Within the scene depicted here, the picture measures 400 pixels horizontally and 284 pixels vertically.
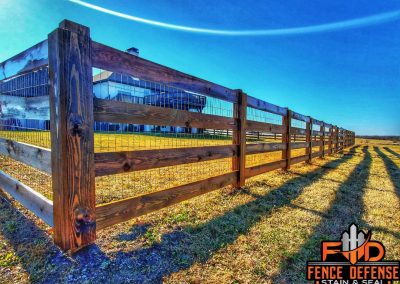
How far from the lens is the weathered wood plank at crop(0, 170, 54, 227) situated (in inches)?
70.8

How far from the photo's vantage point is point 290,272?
157 centimetres

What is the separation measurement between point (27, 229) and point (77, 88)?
1541mm

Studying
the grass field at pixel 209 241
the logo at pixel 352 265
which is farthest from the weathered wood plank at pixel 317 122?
the logo at pixel 352 265

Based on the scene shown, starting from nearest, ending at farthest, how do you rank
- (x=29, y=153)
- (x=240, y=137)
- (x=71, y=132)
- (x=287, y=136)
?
(x=71, y=132)
(x=29, y=153)
(x=240, y=137)
(x=287, y=136)

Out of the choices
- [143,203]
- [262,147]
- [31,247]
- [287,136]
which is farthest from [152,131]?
[287,136]

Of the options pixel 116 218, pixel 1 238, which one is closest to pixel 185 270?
pixel 116 218

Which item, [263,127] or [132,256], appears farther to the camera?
[263,127]

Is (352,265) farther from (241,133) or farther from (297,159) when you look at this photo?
(297,159)

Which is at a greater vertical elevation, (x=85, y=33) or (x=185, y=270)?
(x=85, y=33)

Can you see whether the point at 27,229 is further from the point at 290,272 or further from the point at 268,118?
the point at 268,118

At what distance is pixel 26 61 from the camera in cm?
196

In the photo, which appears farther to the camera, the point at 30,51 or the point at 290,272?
the point at 30,51

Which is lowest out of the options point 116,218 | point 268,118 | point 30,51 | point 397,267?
point 397,267

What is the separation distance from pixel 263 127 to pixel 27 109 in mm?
3795
